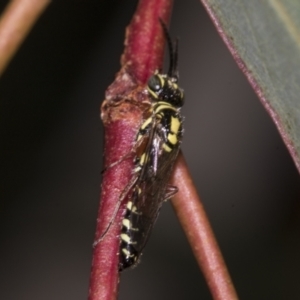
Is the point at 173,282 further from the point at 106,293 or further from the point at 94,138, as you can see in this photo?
the point at 106,293

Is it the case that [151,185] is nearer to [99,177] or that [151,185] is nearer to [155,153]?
[155,153]

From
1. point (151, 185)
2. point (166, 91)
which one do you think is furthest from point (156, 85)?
point (151, 185)

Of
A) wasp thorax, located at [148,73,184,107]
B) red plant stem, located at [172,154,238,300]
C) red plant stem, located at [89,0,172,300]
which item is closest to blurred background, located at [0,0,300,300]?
wasp thorax, located at [148,73,184,107]

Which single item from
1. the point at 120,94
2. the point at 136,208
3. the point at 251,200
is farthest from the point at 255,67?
the point at 251,200

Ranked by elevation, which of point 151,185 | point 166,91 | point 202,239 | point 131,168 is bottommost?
point 202,239

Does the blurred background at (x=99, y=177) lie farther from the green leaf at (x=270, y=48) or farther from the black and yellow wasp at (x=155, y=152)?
the green leaf at (x=270, y=48)

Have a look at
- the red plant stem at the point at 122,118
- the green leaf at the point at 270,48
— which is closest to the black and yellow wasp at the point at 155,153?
the red plant stem at the point at 122,118
